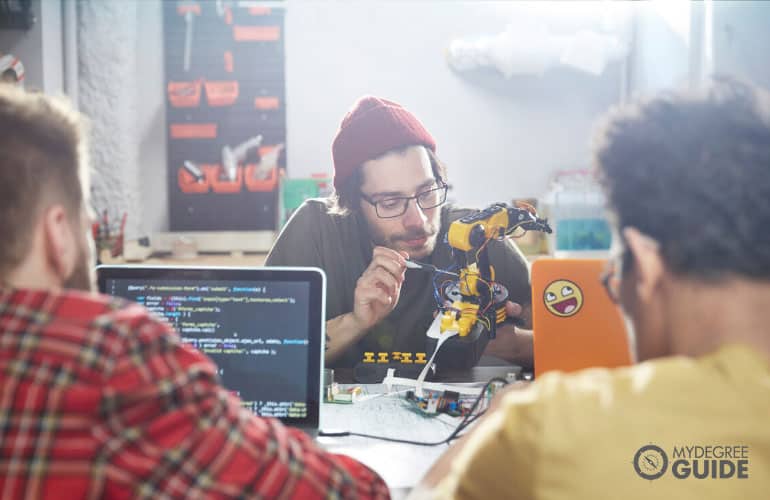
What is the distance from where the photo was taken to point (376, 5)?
2.94 m

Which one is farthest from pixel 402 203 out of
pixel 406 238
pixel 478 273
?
pixel 478 273

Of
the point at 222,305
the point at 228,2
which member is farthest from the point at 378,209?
the point at 228,2

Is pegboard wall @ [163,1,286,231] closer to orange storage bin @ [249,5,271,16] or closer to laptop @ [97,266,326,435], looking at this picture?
orange storage bin @ [249,5,271,16]

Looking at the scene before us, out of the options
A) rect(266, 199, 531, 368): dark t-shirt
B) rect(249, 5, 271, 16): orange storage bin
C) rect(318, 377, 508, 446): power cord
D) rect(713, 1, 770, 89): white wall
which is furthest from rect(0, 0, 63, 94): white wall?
rect(713, 1, 770, 89): white wall

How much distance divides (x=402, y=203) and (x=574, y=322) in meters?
0.49

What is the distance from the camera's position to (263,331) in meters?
1.08

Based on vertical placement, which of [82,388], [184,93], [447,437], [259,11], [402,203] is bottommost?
[447,437]

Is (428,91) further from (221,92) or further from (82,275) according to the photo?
(82,275)

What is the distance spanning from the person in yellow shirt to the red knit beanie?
0.88 meters

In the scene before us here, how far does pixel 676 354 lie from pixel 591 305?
0.55 m

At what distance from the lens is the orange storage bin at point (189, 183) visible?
9.80 ft

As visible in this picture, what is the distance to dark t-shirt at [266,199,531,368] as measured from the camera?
1.37 metres

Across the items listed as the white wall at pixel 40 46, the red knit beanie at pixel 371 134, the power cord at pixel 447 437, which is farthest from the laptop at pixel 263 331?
the white wall at pixel 40 46

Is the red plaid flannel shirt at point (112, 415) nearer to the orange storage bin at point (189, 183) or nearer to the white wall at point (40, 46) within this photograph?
the white wall at point (40, 46)
